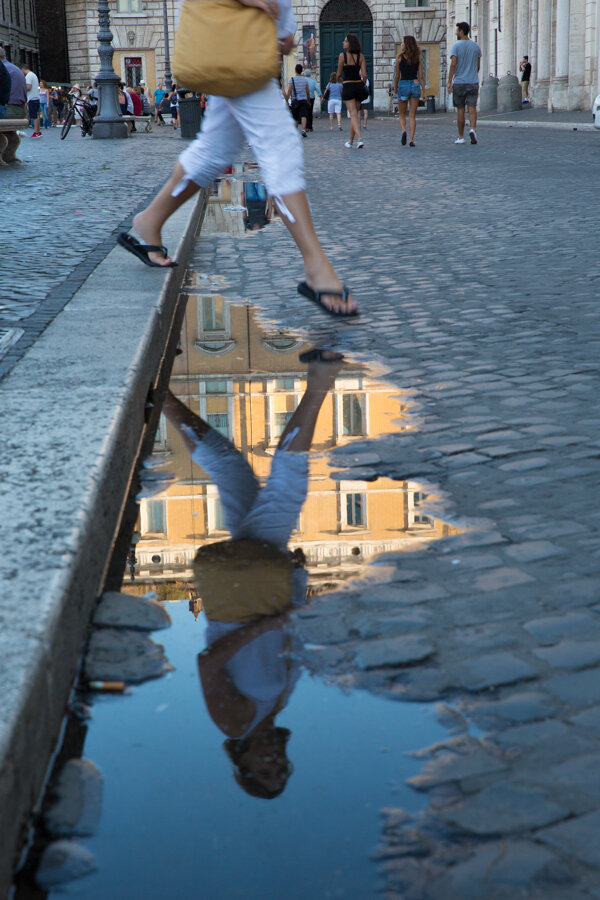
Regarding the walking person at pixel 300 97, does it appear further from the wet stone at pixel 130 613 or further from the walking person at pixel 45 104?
the wet stone at pixel 130 613

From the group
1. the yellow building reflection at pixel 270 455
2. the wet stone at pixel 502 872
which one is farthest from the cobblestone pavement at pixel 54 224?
the wet stone at pixel 502 872

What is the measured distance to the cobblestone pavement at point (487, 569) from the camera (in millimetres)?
1511

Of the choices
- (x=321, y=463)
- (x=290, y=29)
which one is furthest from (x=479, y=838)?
(x=290, y=29)

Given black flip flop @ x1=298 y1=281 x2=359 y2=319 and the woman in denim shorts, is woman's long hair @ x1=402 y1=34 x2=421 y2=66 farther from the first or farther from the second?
black flip flop @ x1=298 y1=281 x2=359 y2=319

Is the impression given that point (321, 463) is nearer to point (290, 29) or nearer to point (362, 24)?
point (290, 29)

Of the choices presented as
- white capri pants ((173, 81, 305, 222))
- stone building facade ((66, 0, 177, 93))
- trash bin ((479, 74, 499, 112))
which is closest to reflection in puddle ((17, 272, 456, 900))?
white capri pants ((173, 81, 305, 222))

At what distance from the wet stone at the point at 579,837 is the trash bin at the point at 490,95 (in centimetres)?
4077

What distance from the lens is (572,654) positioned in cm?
200

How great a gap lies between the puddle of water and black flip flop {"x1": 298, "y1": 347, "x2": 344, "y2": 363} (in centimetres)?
108

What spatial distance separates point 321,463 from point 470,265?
3669 mm

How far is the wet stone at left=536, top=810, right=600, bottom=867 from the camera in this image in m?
1.45

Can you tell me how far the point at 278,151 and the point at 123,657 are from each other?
117 inches

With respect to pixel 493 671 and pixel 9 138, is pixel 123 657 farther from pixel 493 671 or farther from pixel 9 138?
pixel 9 138

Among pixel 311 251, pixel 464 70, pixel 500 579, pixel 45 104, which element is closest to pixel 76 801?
pixel 500 579
